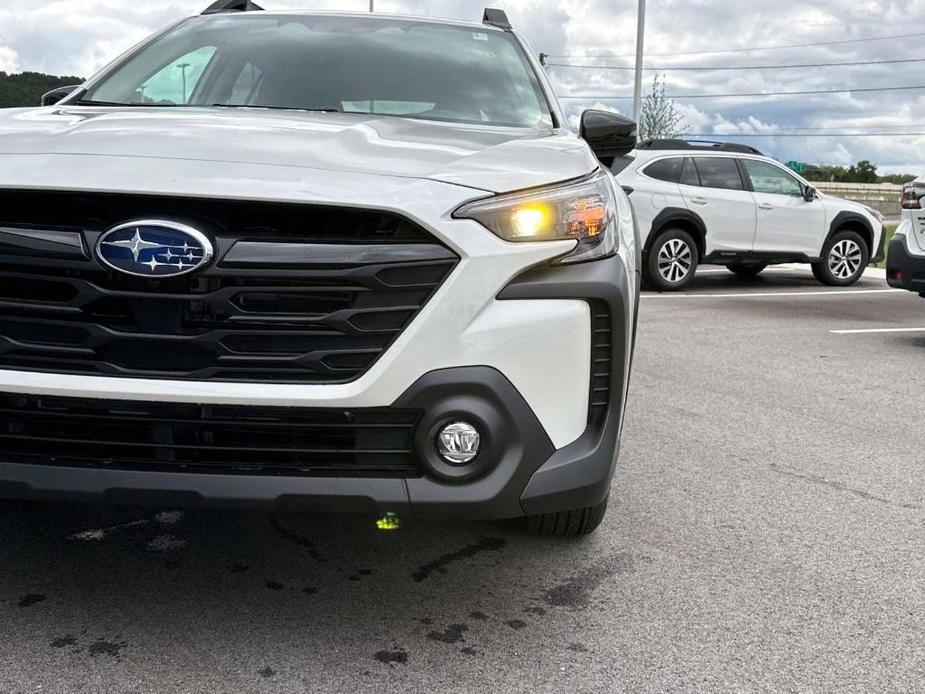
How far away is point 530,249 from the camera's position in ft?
7.73

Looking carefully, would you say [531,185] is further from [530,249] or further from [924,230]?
[924,230]

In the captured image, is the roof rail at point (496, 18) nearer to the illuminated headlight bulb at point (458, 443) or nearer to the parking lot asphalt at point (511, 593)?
the parking lot asphalt at point (511, 593)

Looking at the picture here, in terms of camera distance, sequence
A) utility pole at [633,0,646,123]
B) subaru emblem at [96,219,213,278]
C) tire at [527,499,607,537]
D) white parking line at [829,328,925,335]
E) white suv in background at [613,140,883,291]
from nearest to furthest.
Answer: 1. subaru emblem at [96,219,213,278]
2. tire at [527,499,607,537]
3. white parking line at [829,328,925,335]
4. white suv in background at [613,140,883,291]
5. utility pole at [633,0,646,123]

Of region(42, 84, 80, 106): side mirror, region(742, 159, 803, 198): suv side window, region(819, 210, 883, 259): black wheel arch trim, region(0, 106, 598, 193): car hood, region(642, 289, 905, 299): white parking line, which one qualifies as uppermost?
region(42, 84, 80, 106): side mirror

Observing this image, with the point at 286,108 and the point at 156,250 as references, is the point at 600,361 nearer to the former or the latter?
the point at 156,250

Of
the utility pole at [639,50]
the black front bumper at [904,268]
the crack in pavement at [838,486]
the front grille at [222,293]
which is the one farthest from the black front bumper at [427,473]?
the utility pole at [639,50]

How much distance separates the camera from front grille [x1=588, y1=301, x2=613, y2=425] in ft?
8.01

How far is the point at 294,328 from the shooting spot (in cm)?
227

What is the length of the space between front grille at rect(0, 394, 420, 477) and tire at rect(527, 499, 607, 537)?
901mm

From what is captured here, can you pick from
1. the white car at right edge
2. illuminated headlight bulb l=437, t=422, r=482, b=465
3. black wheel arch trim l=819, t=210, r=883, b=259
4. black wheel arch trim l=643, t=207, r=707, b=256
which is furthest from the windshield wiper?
black wheel arch trim l=819, t=210, r=883, b=259

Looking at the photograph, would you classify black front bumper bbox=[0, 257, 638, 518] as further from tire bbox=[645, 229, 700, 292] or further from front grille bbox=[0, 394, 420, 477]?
tire bbox=[645, 229, 700, 292]

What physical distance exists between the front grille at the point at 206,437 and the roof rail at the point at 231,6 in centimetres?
274

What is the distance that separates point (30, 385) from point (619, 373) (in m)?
1.36

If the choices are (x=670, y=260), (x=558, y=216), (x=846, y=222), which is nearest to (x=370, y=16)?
(x=558, y=216)
